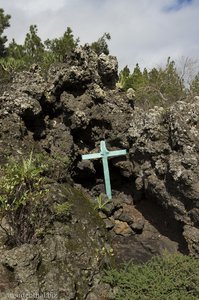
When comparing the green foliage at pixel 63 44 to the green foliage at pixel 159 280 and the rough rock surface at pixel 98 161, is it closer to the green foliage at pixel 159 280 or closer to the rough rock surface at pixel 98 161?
the rough rock surface at pixel 98 161

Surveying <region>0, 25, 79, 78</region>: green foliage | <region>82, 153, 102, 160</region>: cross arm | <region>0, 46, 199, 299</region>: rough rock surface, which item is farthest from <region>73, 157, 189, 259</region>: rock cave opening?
<region>0, 25, 79, 78</region>: green foliage

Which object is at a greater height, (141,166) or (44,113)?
(44,113)

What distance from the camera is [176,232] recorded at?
32.0 ft

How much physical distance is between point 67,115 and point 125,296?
5577mm

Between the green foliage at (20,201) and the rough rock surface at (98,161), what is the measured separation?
0.43 meters

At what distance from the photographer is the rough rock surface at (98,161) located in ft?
25.2

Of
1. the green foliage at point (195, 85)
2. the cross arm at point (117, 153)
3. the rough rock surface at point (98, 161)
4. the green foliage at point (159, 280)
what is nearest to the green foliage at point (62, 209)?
the rough rock surface at point (98, 161)

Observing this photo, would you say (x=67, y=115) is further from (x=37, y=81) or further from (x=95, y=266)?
(x=95, y=266)

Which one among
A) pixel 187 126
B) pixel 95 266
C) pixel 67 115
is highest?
pixel 67 115

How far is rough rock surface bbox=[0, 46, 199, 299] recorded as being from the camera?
769cm

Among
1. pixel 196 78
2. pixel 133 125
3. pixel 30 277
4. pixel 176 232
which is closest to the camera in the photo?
pixel 30 277

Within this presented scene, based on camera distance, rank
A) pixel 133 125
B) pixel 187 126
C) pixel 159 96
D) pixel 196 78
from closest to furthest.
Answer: pixel 187 126 → pixel 133 125 → pixel 159 96 → pixel 196 78

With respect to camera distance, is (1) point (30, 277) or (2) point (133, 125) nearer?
(1) point (30, 277)

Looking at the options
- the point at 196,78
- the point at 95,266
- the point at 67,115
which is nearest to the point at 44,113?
the point at 67,115
